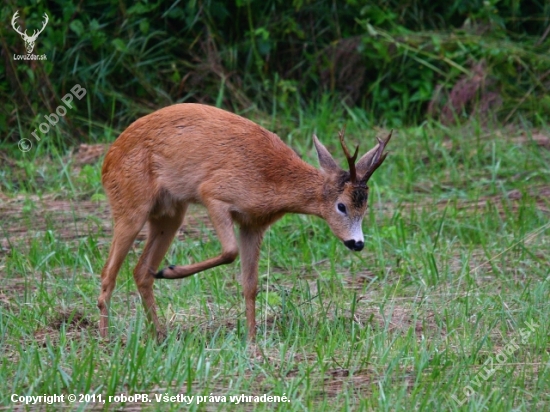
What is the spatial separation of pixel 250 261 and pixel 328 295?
0.63 m

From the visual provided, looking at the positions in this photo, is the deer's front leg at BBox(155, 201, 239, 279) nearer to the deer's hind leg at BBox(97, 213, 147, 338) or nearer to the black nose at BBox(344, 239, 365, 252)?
the deer's hind leg at BBox(97, 213, 147, 338)

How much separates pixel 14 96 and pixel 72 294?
4.47 meters

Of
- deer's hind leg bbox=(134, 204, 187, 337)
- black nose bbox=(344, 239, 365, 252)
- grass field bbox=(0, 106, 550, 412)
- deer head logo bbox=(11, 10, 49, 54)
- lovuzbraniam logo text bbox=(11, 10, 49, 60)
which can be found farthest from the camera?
lovuzbraniam logo text bbox=(11, 10, 49, 60)

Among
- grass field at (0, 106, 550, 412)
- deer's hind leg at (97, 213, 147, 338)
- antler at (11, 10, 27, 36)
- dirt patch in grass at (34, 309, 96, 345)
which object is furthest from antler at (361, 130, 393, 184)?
antler at (11, 10, 27, 36)

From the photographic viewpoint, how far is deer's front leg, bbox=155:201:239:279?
19.8ft

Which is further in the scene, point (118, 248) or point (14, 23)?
point (14, 23)

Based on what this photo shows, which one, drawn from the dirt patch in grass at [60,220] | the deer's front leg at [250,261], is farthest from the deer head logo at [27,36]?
the deer's front leg at [250,261]

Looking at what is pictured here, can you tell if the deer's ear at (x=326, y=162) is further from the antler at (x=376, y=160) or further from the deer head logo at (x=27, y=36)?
the deer head logo at (x=27, y=36)

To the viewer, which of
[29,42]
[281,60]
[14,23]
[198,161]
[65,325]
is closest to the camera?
[65,325]

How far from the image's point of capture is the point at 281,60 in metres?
12.3

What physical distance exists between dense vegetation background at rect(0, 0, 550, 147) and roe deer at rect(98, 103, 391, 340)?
404 centimetres

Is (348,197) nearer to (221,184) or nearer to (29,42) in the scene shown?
(221,184)

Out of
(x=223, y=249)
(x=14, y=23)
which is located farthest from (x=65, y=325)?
(x=14, y=23)

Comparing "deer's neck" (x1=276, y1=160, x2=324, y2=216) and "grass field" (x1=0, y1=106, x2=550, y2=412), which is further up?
"deer's neck" (x1=276, y1=160, x2=324, y2=216)
